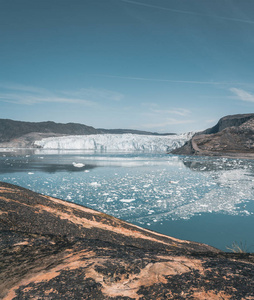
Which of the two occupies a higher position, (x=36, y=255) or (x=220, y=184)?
(x=36, y=255)

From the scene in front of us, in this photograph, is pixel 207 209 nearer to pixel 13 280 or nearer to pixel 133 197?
pixel 133 197

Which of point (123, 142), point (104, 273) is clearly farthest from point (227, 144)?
point (104, 273)

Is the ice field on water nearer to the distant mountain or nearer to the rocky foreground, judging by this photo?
the rocky foreground

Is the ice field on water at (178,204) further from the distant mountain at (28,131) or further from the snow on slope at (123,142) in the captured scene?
the distant mountain at (28,131)

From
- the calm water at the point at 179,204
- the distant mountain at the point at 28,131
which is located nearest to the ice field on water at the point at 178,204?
the calm water at the point at 179,204

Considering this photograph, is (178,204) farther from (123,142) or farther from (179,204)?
(123,142)

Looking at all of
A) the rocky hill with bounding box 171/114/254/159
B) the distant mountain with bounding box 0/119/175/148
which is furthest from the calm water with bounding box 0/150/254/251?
the distant mountain with bounding box 0/119/175/148

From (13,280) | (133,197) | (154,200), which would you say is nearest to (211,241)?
(154,200)

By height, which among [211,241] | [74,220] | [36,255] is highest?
[36,255]
